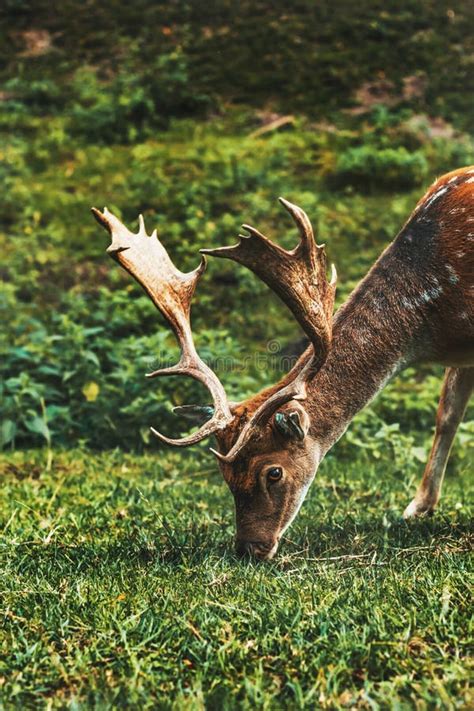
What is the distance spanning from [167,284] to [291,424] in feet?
3.38

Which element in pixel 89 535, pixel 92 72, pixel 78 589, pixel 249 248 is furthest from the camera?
pixel 92 72

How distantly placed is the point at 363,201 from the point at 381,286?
20.6ft

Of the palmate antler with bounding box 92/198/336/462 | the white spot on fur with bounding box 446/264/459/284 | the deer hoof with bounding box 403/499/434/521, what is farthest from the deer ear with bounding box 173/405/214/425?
the white spot on fur with bounding box 446/264/459/284

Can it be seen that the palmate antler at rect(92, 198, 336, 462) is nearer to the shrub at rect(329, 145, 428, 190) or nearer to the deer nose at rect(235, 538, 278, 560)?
the deer nose at rect(235, 538, 278, 560)

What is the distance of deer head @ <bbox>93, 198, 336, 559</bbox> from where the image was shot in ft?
14.5

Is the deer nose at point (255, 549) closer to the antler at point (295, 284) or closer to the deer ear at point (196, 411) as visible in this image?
the antler at point (295, 284)

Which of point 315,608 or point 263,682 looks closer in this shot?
point 263,682

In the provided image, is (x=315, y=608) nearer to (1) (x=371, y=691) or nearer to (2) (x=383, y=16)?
(1) (x=371, y=691)

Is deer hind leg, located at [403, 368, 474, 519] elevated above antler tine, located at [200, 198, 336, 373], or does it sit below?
below

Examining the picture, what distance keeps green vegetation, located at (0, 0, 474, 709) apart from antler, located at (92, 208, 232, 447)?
2.84 feet

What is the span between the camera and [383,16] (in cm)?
1423

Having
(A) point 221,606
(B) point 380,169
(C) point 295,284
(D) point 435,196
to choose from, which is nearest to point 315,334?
(C) point 295,284

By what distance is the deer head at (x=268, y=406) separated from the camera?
4.41 m

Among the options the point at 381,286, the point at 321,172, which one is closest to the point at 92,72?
the point at 321,172
